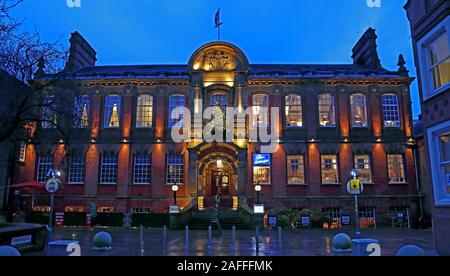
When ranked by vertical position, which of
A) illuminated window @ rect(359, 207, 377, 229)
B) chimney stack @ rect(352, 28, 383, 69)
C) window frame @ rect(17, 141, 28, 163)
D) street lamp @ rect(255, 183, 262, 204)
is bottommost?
illuminated window @ rect(359, 207, 377, 229)

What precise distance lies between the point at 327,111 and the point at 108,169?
1987 cm

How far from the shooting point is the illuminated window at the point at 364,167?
28250 mm

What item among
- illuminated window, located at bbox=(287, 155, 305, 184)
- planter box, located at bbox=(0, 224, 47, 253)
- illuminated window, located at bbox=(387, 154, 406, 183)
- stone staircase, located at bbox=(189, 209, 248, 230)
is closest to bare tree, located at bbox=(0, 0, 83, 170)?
planter box, located at bbox=(0, 224, 47, 253)

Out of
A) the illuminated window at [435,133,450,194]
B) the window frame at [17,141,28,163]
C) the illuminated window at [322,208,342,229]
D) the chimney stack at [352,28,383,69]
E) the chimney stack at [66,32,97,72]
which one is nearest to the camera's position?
the illuminated window at [435,133,450,194]

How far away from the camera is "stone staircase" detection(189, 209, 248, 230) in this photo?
23844mm

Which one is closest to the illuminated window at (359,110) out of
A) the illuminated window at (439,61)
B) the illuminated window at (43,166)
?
the illuminated window at (439,61)

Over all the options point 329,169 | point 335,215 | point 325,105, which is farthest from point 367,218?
point 325,105

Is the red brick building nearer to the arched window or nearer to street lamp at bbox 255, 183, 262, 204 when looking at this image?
the arched window

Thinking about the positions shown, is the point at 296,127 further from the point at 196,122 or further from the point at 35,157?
the point at 35,157

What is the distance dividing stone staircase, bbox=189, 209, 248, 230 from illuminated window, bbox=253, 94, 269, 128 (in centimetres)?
811

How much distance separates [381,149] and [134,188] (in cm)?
2141

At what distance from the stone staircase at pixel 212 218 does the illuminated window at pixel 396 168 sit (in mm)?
13856

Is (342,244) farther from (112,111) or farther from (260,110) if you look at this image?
(112,111)

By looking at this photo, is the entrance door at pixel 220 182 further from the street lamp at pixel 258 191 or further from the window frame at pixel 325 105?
the window frame at pixel 325 105
